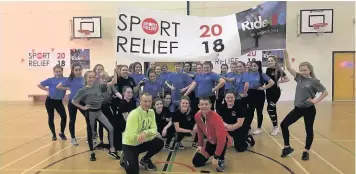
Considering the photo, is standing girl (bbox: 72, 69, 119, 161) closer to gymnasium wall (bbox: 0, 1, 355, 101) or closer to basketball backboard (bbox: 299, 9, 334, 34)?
gymnasium wall (bbox: 0, 1, 355, 101)

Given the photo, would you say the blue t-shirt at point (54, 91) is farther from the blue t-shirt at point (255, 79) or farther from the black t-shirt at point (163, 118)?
the blue t-shirt at point (255, 79)

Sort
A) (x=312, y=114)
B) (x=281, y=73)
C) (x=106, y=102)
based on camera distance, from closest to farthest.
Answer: (x=312, y=114) < (x=106, y=102) < (x=281, y=73)

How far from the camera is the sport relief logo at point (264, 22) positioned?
17.8 ft

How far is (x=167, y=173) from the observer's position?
411cm

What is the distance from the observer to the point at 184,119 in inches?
202

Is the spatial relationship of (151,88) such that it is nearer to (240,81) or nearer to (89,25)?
(240,81)

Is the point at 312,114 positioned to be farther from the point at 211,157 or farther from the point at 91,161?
the point at 91,161

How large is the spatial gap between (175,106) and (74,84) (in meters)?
1.87

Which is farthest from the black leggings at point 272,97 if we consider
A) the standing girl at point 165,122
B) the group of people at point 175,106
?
the standing girl at point 165,122

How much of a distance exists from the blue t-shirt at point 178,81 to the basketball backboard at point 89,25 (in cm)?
883

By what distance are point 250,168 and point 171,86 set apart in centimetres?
243

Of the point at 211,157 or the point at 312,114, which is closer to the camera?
the point at 312,114

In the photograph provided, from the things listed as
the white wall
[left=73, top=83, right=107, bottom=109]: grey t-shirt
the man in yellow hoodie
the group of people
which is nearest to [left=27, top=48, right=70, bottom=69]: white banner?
the white wall

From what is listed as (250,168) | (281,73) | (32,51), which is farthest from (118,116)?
(32,51)
